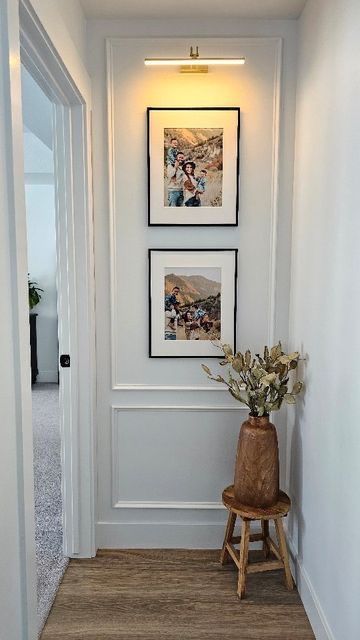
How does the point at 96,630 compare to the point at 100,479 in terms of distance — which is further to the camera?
the point at 100,479

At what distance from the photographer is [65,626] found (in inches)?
80.8

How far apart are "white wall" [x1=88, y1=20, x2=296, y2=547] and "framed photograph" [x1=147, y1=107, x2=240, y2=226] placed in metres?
0.05

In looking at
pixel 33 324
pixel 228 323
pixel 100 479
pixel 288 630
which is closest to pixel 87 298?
pixel 228 323

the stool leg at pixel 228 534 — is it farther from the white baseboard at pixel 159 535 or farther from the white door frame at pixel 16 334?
the white door frame at pixel 16 334

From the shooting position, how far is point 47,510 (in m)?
2.95

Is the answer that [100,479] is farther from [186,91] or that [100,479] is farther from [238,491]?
[186,91]

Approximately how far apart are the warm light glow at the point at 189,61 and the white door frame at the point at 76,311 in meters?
0.33

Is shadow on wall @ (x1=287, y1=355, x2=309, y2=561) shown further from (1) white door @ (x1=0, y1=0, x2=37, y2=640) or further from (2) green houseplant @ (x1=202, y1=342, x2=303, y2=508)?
(1) white door @ (x1=0, y1=0, x2=37, y2=640)

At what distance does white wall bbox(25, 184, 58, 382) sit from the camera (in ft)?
20.3

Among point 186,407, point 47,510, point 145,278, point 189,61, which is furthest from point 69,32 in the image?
point 47,510

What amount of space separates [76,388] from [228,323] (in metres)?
0.80

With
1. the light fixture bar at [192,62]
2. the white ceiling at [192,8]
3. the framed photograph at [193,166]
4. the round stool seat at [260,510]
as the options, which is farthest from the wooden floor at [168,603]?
the white ceiling at [192,8]

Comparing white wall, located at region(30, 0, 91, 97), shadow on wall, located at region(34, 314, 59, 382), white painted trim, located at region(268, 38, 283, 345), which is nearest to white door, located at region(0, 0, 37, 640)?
white wall, located at region(30, 0, 91, 97)

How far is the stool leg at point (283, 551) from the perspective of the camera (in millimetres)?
2227
